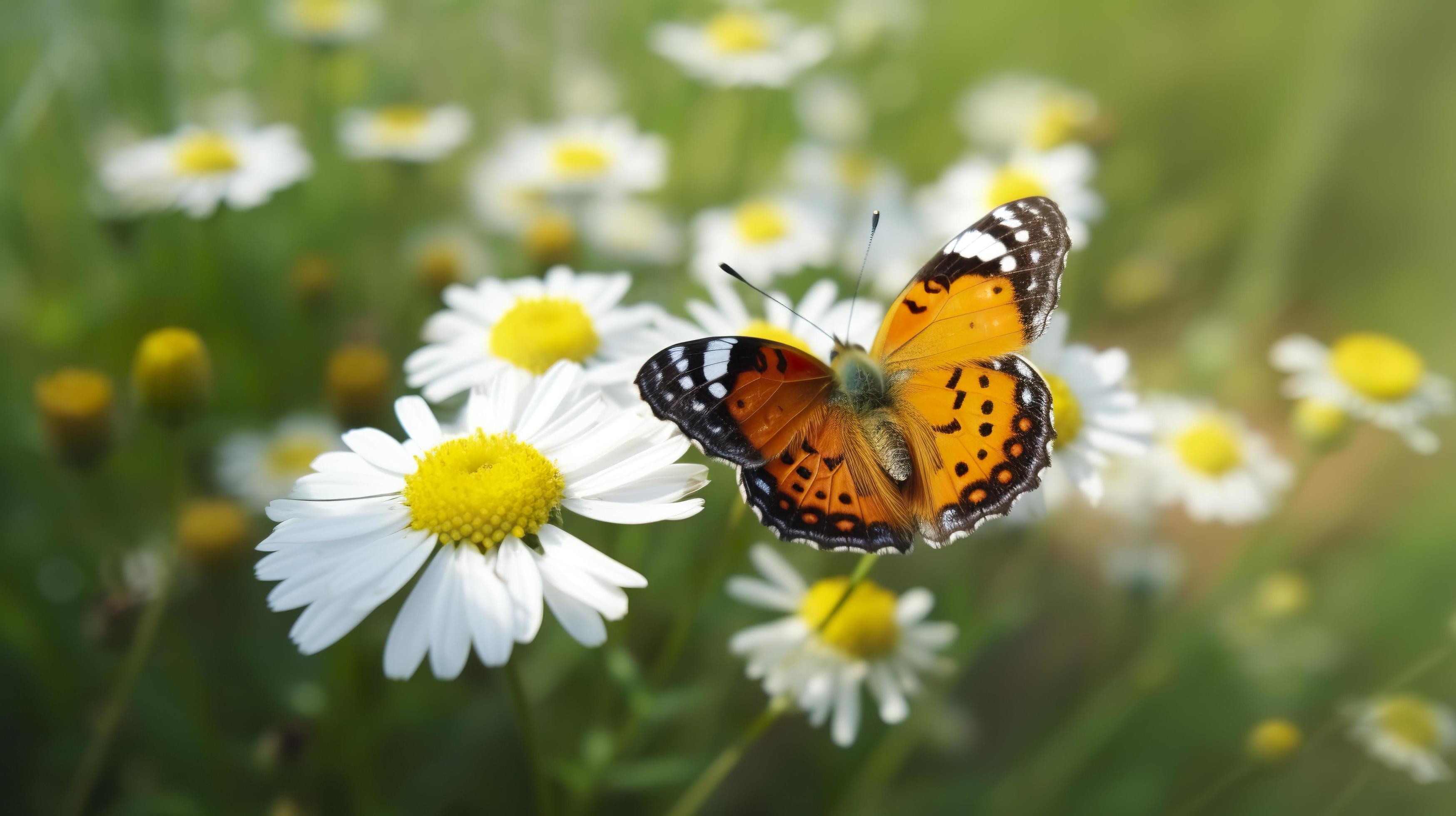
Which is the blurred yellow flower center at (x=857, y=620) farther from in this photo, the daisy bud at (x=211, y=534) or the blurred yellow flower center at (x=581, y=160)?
the blurred yellow flower center at (x=581, y=160)

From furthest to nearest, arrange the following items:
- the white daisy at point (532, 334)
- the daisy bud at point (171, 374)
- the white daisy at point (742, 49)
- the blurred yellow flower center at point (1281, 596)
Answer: the white daisy at point (742, 49)
the blurred yellow flower center at point (1281, 596)
the daisy bud at point (171, 374)
the white daisy at point (532, 334)

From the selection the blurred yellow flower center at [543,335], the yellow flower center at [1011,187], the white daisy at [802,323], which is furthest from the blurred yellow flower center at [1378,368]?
the blurred yellow flower center at [543,335]

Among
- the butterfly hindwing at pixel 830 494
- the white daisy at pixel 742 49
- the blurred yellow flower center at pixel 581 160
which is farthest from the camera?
the white daisy at pixel 742 49

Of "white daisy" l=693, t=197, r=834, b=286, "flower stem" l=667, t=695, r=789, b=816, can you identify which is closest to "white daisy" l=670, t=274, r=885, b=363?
"flower stem" l=667, t=695, r=789, b=816

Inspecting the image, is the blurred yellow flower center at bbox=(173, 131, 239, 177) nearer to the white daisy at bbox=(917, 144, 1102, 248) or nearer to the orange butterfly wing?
the orange butterfly wing

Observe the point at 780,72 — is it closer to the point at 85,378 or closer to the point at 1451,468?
the point at 85,378

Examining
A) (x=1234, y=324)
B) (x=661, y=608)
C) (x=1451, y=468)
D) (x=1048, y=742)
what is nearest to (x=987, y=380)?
(x=661, y=608)
